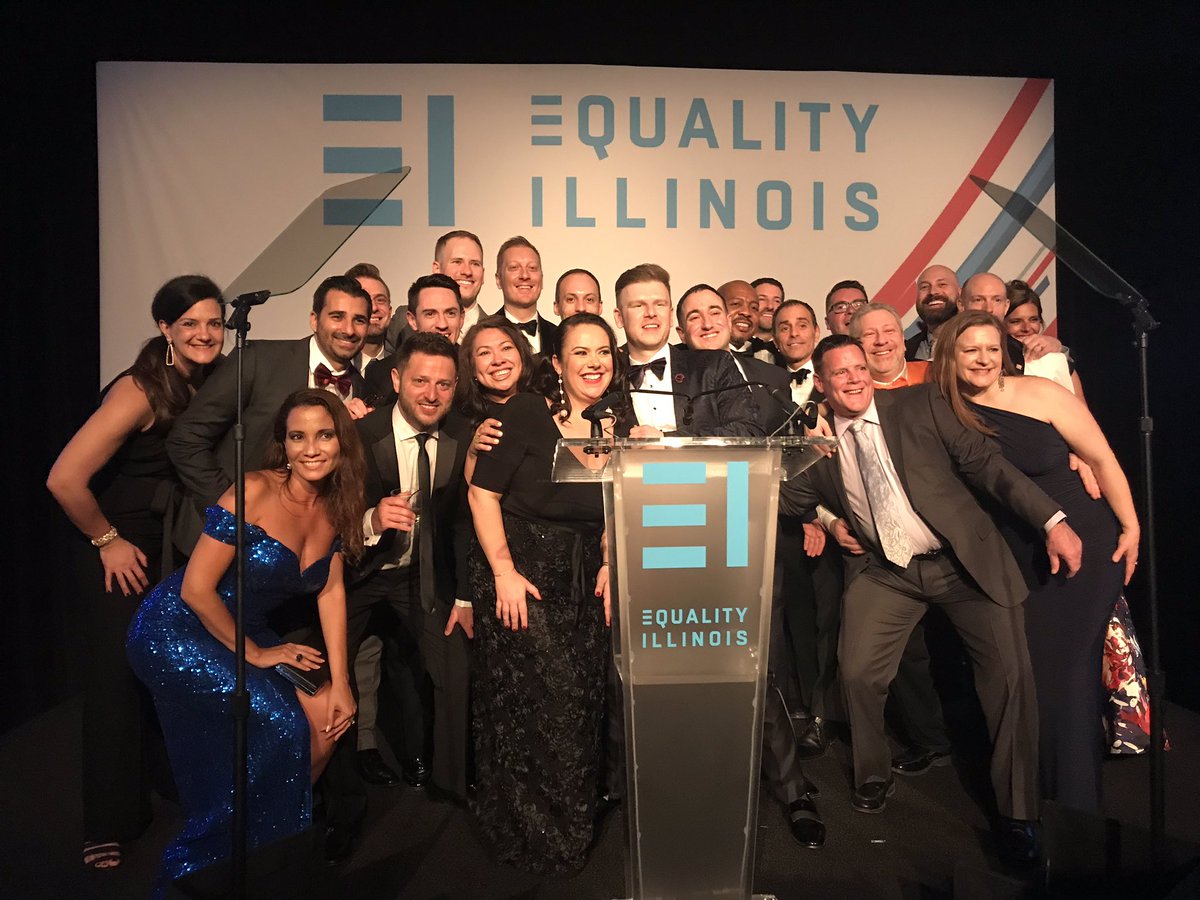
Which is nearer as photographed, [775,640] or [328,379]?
[775,640]

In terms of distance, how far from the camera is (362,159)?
15.1ft

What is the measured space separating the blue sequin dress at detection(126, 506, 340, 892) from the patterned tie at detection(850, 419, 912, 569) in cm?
196

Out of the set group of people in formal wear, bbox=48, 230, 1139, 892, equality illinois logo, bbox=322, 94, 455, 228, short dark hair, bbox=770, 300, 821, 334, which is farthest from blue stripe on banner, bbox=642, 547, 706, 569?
equality illinois logo, bbox=322, 94, 455, 228

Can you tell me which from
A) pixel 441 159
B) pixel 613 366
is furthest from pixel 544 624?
pixel 441 159

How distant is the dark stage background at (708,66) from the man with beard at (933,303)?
0.78 m

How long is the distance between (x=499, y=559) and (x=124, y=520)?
137 centimetres

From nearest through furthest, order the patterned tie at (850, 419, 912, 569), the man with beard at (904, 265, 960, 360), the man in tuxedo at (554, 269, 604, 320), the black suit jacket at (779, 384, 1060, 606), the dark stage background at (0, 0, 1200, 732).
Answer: the black suit jacket at (779, 384, 1060, 606)
the patterned tie at (850, 419, 912, 569)
the man in tuxedo at (554, 269, 604, 320)
the dark stage background at (0, 0, 1200, 732)
the man with beard at (904, 265, 960, 360)

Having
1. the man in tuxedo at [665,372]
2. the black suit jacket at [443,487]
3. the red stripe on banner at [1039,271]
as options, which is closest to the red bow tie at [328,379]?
the black suit jacket at [443,487]

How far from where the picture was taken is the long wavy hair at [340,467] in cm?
274

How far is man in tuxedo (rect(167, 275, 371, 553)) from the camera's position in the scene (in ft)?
9.98

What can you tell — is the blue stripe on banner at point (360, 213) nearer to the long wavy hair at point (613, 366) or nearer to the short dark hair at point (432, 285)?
the short dark hair at point (432, 285)

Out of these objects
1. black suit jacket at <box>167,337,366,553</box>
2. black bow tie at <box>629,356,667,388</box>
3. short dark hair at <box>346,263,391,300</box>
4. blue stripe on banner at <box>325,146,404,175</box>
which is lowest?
black suit jacket at <box>167,337,366,553</box>

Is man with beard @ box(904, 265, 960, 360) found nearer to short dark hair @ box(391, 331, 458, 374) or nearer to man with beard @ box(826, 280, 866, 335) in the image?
man with beard @ box(826, 280, 866, 335)

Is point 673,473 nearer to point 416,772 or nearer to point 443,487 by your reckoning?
point 443,487
